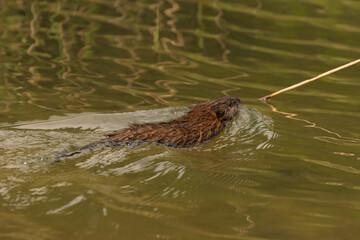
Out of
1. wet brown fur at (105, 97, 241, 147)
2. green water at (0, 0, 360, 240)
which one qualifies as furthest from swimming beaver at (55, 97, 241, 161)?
green water at (0, 0, 360, 240)

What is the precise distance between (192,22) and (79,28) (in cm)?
200

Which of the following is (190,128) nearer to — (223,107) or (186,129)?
(186,129)

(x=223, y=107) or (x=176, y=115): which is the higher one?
(x=223, y=107)

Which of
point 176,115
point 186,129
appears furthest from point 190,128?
point 176,115

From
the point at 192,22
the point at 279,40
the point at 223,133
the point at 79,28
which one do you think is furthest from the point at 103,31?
the point at 223,133

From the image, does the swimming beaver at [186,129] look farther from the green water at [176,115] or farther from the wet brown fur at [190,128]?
the green water at [176,115]

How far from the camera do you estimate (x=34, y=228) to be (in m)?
4.17

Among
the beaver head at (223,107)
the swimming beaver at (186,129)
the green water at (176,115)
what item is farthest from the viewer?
the beaver head at (223,107)

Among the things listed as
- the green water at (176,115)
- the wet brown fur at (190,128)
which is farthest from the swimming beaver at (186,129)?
the green water at (176,115)

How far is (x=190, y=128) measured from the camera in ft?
20.5

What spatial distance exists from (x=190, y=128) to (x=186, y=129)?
8 cm

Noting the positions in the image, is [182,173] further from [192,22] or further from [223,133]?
[192,22]

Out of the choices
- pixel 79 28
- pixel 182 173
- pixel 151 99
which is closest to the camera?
pixel 182 173

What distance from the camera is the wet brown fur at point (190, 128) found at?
5.82 m
